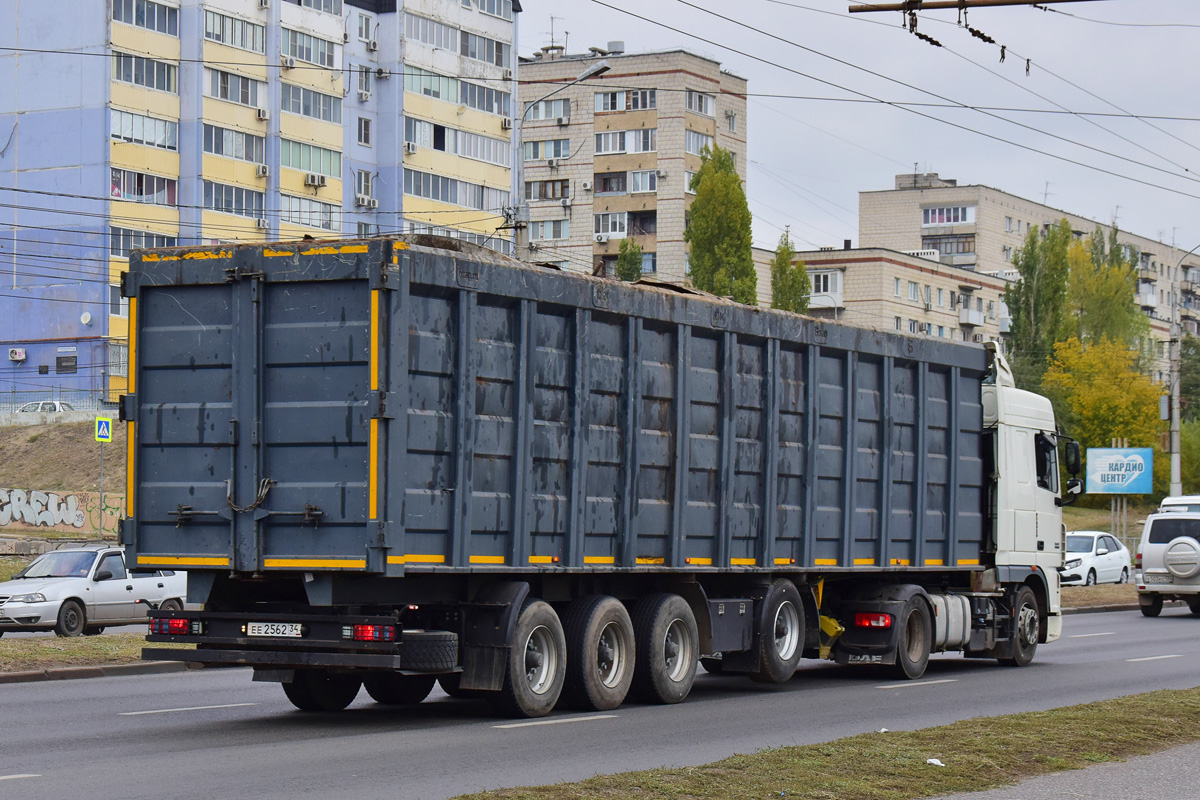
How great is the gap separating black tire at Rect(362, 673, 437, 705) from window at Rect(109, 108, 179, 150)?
52675mm

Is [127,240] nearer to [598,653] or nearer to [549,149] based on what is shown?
[549,149]

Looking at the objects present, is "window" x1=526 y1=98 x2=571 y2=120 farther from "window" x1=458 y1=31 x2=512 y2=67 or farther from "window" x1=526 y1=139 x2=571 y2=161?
"window" x1=458 y1=31 x2=512 y2=67

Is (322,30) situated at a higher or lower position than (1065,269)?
higher

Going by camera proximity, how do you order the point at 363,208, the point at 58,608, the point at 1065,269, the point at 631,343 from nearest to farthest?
the point at 631,343 < the point at 58,608 < the point at 363,208 < the point at 1065,269

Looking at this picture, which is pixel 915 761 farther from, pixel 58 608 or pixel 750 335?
pixel 58 608

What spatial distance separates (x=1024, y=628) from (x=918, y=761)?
1067cm

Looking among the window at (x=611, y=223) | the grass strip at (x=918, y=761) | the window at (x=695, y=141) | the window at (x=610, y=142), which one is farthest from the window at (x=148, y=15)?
the grass strip at (x=918, y=761)

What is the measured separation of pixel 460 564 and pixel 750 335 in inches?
179

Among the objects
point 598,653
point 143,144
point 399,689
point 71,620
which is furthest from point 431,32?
point 598,653

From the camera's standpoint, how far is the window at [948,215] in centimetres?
11912

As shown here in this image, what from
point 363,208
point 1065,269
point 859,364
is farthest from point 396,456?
point 1065,269

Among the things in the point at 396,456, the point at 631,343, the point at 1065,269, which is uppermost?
the point at 1065,269

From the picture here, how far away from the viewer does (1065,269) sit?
9012 centimetres

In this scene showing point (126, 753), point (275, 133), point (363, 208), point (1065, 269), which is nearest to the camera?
point (126, 753)
